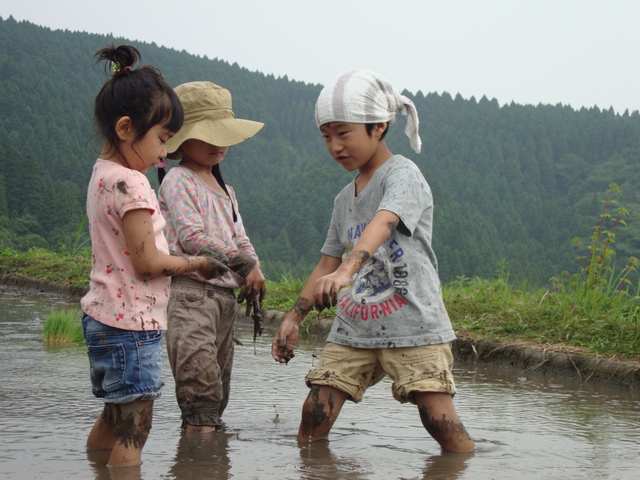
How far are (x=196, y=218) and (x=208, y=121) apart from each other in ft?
1.55

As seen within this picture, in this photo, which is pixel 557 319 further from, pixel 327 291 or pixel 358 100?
pixel 327 291

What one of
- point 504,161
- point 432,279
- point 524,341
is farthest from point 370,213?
point 504,161

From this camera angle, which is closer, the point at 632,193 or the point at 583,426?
the point at 583,426

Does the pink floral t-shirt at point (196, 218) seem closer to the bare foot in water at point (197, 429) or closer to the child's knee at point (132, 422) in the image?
the bare foot in water at point (197, 429)

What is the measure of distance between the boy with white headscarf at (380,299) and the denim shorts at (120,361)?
63 centimetres

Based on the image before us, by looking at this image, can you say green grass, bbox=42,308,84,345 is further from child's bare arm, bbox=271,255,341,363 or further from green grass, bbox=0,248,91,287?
Answer: green grass, bbox=0,248,91,287

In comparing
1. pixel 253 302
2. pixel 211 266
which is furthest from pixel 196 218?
pixel 211 266

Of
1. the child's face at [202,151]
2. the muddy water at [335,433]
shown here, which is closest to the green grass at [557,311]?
the muddy water at [335,433]

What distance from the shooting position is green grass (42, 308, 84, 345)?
545 cm

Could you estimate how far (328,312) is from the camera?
629 centimetres

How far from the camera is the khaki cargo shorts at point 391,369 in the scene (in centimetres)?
284

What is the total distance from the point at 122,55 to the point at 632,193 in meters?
60.3

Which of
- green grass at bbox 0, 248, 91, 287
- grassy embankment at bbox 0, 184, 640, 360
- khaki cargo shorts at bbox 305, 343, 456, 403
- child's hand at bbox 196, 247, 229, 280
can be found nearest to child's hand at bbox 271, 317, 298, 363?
khaki cargo shorts at bbox 305, 343, 456, 403

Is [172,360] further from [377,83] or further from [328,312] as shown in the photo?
[328,312]
